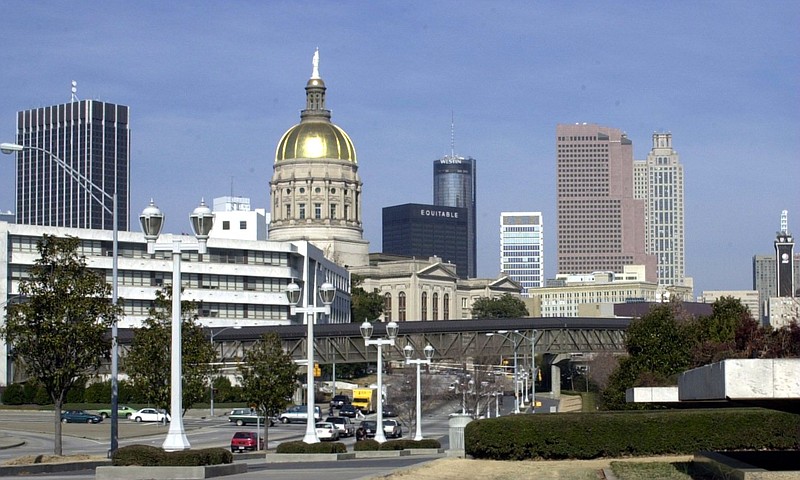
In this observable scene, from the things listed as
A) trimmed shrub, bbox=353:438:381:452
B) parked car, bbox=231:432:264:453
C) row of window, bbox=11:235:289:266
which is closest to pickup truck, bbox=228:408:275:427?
parked car, bbox=231:432:264:453

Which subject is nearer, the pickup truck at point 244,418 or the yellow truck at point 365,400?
the pickup truck at point 244,418

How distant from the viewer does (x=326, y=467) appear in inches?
1481

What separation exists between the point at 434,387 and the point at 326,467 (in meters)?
74.7

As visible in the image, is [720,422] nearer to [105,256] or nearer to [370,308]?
[105,256]

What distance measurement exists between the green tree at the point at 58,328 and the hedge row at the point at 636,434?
11.8 m

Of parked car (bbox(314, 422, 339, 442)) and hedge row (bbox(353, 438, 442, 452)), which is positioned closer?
hedge row (bbox(353, 438, 442, 452))

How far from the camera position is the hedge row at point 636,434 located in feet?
111

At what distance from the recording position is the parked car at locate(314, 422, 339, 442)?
235 feet

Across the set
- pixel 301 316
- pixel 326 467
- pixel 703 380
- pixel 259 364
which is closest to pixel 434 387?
pixel 301 316

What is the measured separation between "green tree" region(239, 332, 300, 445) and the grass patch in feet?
101

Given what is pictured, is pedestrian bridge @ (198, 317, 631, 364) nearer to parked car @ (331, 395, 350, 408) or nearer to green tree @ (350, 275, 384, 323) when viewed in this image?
parked car @ (331, 395, 350, 408)

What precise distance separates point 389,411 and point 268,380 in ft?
140

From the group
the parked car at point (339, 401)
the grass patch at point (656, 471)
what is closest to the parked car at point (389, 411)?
the parked car at point (339, 401)

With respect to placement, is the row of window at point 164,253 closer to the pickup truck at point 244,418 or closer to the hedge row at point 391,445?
the pickup truck at point 244,418
